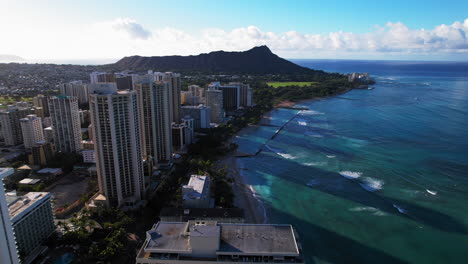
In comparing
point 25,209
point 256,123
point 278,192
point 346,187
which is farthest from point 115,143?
point 256,123

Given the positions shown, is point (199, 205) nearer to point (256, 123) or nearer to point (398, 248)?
point (398, 248)

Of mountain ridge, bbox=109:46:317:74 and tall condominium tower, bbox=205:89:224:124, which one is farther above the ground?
mountain ridge, bbox=109:46:317:74

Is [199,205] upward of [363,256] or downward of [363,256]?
upward

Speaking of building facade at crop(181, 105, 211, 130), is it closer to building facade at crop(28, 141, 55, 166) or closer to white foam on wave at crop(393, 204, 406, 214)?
building facade at crop(28, 141, 55, 166)

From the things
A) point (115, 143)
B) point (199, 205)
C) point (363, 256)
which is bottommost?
point (363, 256)

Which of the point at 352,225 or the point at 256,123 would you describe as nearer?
the point at 352,225

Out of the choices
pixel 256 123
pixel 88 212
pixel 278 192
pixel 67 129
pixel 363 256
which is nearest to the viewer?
pixel 363 256

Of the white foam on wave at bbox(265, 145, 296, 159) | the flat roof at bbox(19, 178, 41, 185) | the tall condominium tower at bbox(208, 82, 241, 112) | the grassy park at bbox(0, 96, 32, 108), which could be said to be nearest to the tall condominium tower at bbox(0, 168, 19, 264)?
the flat roof at bbox(19, 178, 41, 185)
